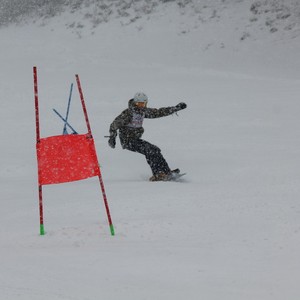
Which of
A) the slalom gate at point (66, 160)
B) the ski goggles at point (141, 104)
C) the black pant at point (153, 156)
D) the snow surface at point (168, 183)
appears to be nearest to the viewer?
the snow surface at point (168, 183)

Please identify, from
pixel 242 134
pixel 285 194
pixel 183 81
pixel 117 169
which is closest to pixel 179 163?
pixel 117 169

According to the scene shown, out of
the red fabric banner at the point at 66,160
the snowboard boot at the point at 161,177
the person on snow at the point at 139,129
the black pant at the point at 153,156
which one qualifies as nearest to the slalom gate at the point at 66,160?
the red fabric banner at the point at 66,160

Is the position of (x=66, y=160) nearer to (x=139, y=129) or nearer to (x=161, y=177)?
Result: (x=161, y=177)

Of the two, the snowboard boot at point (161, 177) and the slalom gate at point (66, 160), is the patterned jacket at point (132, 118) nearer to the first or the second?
the snowboard boot at point (161, 177)

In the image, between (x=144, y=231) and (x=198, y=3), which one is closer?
(x=144, y=231)

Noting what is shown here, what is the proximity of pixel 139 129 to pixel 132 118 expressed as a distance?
0.27 m

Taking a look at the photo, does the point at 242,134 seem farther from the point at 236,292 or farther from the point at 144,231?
the point at 236,292

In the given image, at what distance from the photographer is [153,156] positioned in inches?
354

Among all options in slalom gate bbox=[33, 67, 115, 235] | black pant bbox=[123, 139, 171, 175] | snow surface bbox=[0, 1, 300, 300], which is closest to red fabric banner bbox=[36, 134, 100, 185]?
slalom gate bbox=[33, 67, 115, 235]

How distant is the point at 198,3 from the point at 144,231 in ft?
65.3

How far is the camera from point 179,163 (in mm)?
10180

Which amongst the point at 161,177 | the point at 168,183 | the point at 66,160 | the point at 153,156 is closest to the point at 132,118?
the point at 153,156

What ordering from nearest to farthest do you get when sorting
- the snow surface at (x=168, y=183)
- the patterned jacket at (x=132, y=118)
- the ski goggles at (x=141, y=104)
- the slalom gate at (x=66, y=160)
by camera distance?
1. the snow surface at (x=168, y=183)
2. the slalom gate at (x=66, y=160)
3. the ski goggles at (x=141, y=104)
4. the patterned jacket at (x=132, y=118)

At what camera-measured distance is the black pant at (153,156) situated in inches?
352
